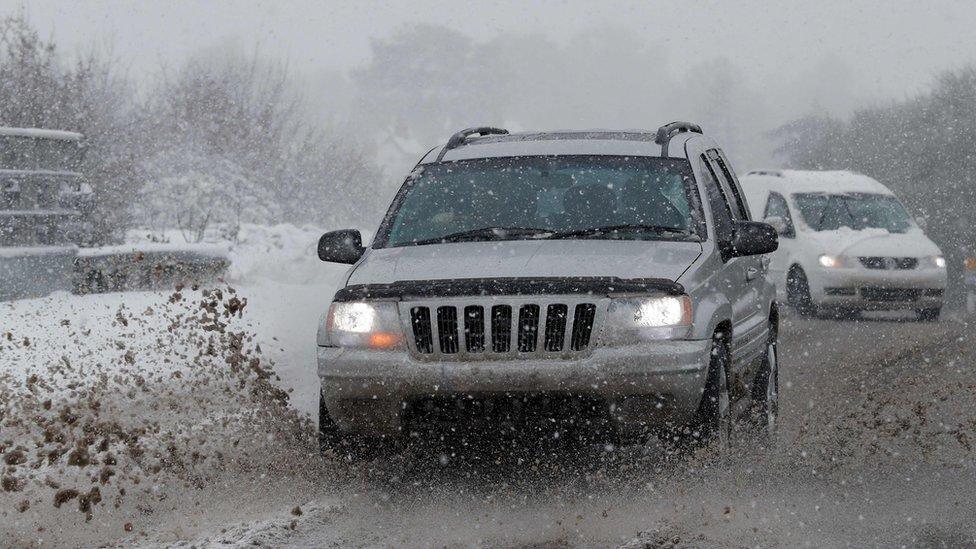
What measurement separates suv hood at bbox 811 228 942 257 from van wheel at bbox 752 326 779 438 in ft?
32.2

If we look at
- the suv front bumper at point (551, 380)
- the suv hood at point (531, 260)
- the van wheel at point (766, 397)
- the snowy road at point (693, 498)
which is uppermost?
the suv hood at point (531, 260)

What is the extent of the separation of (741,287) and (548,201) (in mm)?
1221

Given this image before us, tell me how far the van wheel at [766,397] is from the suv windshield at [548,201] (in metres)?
1.66

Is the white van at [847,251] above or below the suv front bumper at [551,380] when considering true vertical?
above

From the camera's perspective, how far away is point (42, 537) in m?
5.51

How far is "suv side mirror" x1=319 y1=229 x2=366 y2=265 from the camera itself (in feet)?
22.5

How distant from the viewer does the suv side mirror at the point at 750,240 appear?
6.75 meters

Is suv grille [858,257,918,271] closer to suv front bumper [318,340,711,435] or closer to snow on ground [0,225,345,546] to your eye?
snow on ground [0,225,345,546]

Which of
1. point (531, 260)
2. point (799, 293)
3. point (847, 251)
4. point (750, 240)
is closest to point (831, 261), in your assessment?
point (847, 251)

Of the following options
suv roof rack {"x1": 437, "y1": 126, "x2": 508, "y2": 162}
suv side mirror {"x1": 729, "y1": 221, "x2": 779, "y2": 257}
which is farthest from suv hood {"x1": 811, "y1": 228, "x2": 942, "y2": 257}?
suv side mirror {"x1": 729, "y1": 221, "x2": 779, "y2": 257}

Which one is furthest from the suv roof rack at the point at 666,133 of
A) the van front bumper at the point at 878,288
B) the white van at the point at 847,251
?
the van front bumper at the point at 878,288

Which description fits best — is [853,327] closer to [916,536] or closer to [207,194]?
[916,536]

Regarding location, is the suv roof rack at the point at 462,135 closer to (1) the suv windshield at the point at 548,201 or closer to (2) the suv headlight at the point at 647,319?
(1) the suv windshield at the point at 548,201

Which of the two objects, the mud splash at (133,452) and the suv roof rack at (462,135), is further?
the suv roof rack at (462,135)
